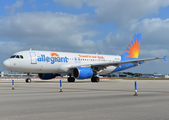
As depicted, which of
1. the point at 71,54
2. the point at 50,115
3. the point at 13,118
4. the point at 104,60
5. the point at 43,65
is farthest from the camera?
the point at 104,60

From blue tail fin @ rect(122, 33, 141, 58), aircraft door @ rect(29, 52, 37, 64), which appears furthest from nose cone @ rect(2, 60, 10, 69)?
blue tail fin @ rect(122, 33, 141, 58)

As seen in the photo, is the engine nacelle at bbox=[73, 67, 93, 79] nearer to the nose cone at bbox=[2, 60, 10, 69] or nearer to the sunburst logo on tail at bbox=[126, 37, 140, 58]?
the nose cone at bbox=[2, 60, 10, 69]

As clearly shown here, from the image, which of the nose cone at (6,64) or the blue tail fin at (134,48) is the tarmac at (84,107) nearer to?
the nose cone at (6,64)

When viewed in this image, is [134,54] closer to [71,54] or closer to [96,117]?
[71,54]

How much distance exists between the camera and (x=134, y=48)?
48.2 meters

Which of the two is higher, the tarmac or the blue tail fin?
the blue tail fin

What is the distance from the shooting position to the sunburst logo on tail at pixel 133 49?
156 ft

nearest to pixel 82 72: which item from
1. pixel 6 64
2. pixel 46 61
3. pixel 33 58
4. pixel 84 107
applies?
pixel 46 61

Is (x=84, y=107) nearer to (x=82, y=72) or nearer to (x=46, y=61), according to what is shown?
(x=82, y=72)

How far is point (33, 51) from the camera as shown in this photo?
33.8 m

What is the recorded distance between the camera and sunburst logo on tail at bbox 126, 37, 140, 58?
4762 cm

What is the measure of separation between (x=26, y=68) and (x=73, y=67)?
7.11 m

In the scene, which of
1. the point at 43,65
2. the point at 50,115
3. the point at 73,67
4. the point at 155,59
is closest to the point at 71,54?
the point at 73,67

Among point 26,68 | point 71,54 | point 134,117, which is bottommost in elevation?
point 134,117
